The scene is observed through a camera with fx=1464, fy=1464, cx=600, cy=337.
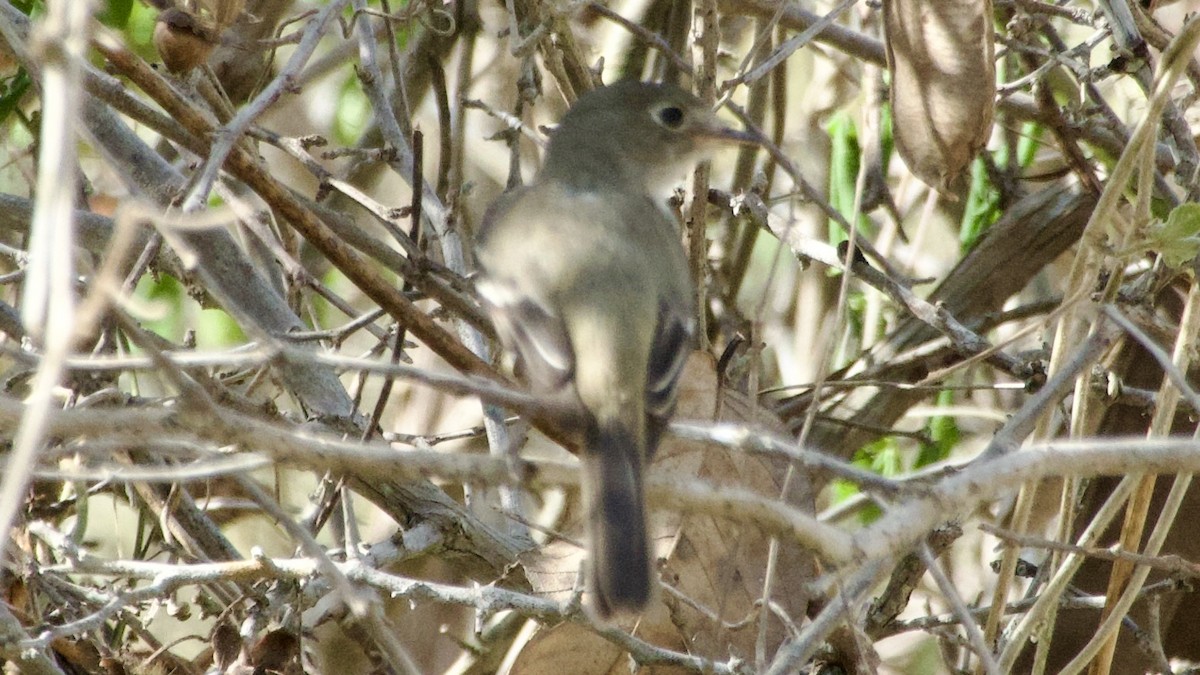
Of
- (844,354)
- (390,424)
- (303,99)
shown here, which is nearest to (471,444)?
(390,424)

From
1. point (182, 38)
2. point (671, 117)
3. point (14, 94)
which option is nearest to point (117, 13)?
point (14, 94)

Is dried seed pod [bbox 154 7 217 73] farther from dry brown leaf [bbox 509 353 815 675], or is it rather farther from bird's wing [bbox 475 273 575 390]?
dry brown leaf [bbox 509 353 815 675]

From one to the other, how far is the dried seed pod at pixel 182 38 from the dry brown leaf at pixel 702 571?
1.43 m

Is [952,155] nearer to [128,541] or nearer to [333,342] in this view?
[333,342]

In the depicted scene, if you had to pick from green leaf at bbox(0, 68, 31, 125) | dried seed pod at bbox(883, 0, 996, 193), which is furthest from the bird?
green leaf at bbox(0, 68, 31, 125)

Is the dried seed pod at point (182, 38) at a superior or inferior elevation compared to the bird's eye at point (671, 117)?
inferior

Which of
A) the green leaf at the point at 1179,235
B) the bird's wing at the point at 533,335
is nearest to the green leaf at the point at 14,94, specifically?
the bird's wing at the point at 533,335

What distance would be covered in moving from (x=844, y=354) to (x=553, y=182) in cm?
178

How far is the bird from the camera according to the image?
274cm

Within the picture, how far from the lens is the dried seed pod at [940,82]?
3.45m

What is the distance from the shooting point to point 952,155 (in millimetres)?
3490

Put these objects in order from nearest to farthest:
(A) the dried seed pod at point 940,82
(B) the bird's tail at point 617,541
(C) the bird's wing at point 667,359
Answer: (B) the bird's tail at point 617,541 → (C) the bird's wing at point 667,359 → (A) the dried seed pod at point 940,82

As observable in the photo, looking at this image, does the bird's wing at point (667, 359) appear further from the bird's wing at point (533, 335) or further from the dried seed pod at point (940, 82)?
the dried seed pod at point (940, 82)

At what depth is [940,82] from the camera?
3.49m
